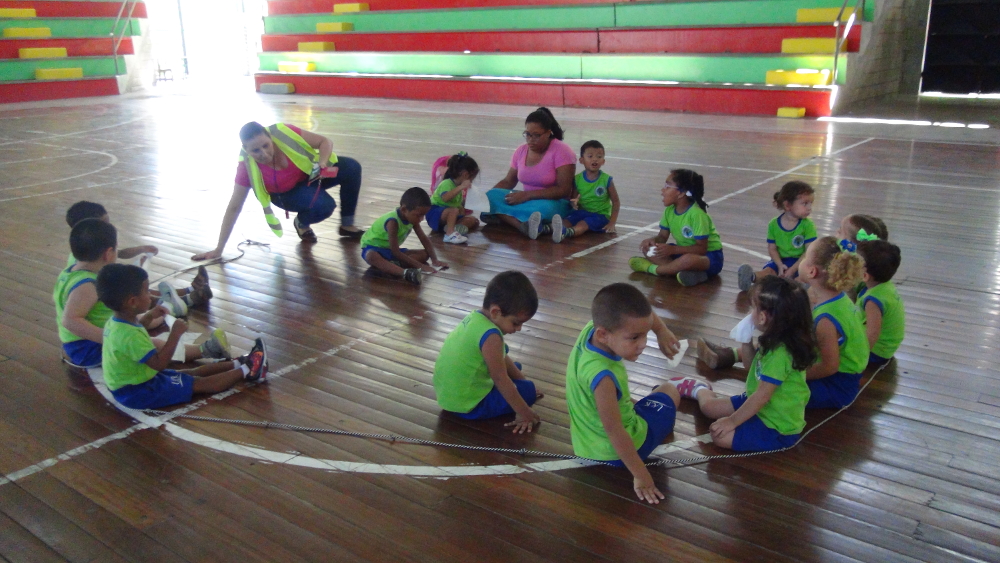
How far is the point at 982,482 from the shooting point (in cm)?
237

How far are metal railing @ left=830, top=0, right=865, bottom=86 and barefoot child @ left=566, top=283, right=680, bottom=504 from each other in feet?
31.8

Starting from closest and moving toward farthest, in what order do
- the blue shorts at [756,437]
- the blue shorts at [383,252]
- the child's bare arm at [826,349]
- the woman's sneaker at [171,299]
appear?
1. the blue shorts at [756,437]
2. the child's bare arm at [826,349]
3. the woman's sneaker at [171,299]
4. the blue shorts at [383,252]

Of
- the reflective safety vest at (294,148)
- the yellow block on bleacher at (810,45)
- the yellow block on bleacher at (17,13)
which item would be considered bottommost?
the reflective safety vest at (294,148)

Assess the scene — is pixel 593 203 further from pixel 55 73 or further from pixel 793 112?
pixel 55 73

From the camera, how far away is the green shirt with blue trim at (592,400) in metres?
2.31

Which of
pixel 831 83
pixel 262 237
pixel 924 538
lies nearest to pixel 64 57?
pixel 262 237

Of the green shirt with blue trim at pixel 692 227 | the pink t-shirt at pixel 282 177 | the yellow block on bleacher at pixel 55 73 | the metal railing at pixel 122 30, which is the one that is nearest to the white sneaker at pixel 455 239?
the pink t-shirt at pixel 282 177

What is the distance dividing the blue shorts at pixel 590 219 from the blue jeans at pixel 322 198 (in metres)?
1.62

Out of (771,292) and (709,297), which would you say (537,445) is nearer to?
(771,292)

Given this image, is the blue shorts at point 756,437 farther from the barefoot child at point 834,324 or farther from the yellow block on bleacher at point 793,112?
the yellow block on bleacher at point 793,112

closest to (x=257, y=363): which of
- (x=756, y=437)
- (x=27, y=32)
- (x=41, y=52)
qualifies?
(x=756, y=437)

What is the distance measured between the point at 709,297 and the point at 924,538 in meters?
2.07

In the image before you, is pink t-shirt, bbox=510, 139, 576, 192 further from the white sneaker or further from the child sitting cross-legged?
the child sitting cross-legged

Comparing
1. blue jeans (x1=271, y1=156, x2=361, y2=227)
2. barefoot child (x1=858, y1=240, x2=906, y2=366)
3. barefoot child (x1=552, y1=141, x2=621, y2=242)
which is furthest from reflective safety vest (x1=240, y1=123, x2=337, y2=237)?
barefoot child (x1=858, y1=240, x2=906, y2=366)
